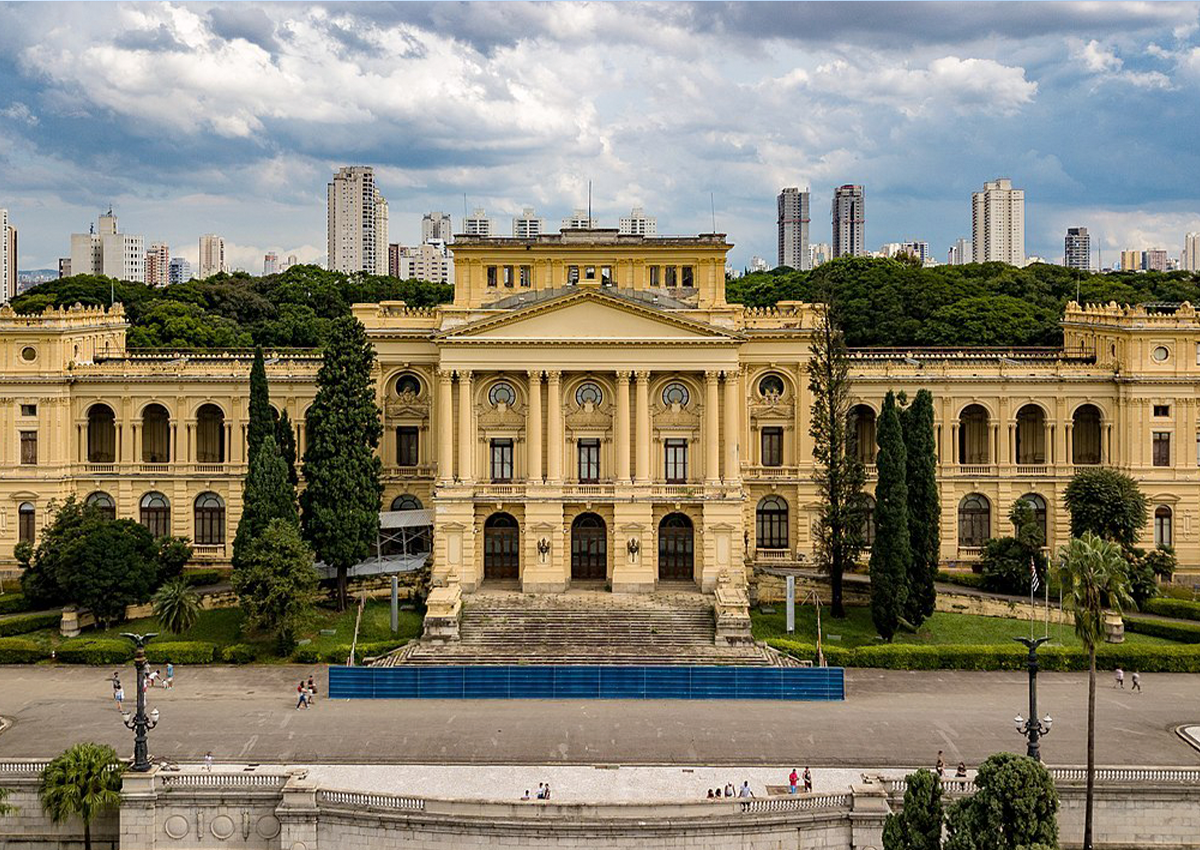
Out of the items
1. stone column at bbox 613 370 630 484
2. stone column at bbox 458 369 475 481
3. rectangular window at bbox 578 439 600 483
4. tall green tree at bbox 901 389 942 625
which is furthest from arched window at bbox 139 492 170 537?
tall green tree at bbox 901 389 942 625

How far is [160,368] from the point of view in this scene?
79688 millimetres

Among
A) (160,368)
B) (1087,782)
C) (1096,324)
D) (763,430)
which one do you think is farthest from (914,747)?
(160,368)

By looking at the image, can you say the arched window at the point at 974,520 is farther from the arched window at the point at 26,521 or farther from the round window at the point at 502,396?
the arched window at the point at 26,521

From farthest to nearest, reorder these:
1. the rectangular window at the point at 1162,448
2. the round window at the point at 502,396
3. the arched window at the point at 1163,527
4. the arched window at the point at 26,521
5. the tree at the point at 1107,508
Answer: the rectangular window at the point at 1162,448
the arched window at the point at 26,521
the arched window at the point at 1163,527
the round window at the point at 502,396
the tree at the point at 1107,508

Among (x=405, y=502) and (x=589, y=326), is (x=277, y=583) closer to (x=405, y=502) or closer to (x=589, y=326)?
A: (x=405, y=502)

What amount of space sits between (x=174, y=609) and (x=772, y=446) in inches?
1170

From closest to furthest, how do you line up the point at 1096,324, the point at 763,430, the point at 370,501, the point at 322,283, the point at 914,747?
1. the point at 914,747
2. the point at 370,501
3. the point at 763,430
4. the point at 1096,324
5. the point at 322,283

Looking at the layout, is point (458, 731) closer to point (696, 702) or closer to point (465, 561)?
point (696, 702)

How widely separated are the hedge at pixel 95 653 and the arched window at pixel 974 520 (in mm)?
41208

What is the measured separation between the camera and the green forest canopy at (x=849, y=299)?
346ft

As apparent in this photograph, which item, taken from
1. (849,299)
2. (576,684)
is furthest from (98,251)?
(576,684)

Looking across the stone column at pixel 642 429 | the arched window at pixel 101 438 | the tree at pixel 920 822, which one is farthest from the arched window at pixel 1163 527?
the arched window at pixel 101 438

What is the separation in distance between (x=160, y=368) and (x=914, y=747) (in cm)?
4668

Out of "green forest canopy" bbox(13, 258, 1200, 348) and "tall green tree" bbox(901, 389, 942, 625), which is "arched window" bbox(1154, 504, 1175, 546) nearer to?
"tall green tree" bbox(901, 389, 942, 625)
